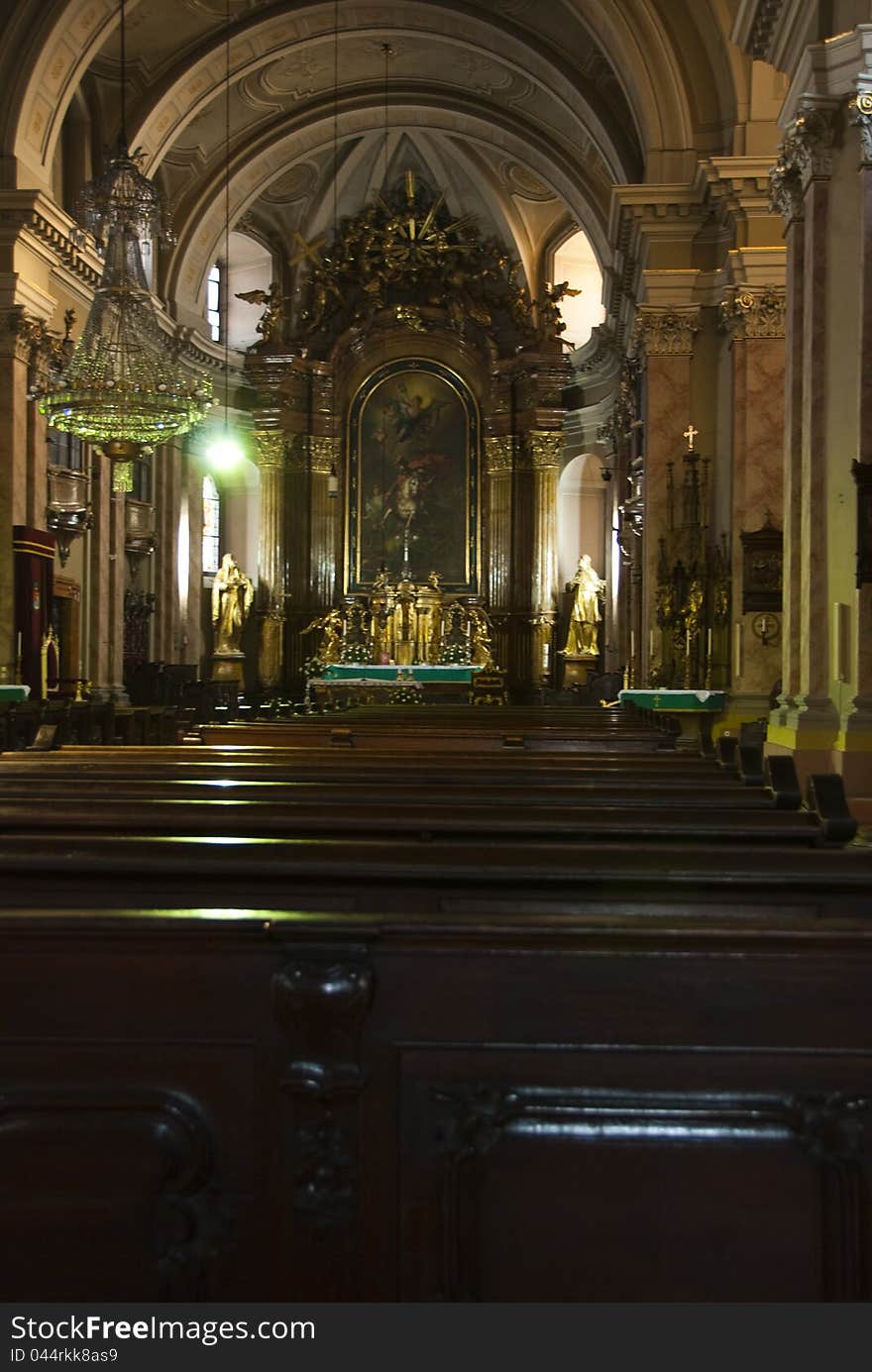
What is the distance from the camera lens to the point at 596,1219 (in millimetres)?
1965

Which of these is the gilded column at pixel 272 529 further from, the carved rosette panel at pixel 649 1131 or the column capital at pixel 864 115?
the carved rosette panel at pixel 649 1131

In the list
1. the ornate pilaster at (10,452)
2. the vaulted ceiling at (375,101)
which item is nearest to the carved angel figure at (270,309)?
the vaulted ceiling at (375,101)

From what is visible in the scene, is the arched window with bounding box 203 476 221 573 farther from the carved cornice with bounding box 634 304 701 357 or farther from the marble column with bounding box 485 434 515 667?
the carved cornice with bounding box 634 304 701 357

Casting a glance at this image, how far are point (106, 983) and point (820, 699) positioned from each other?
7.50m

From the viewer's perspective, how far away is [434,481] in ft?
83.7

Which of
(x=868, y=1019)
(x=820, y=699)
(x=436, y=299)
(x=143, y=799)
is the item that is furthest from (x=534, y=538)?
(x=868, y=1019)

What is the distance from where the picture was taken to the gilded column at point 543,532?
80.0ft

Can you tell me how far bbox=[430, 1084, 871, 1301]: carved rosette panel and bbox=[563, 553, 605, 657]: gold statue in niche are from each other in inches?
856

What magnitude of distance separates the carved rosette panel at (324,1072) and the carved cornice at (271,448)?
76.8ft

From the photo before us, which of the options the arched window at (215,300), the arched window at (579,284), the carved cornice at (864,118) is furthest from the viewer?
the arched window at (579,284)

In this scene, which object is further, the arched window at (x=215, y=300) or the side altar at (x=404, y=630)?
the arched window at (x=215, y=300)

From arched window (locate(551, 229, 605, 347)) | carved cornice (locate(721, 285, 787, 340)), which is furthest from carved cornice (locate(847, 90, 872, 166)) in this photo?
arched window (locate(551, 229, 605, 347))

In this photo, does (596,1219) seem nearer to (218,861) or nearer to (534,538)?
(218,861)

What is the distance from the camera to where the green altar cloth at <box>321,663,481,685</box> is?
2098cm
